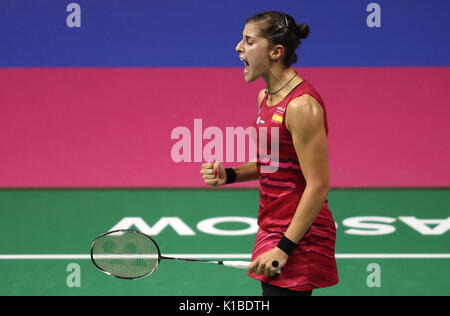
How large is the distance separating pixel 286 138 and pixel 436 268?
2.70 metres

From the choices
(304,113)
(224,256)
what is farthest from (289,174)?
(224,256)

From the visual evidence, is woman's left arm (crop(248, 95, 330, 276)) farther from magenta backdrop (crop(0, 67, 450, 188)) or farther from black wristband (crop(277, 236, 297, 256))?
magenta backdrop (crop(0, 67, 450, 188))

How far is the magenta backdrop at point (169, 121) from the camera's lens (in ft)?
21.1

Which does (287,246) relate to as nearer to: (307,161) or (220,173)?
(307,161)

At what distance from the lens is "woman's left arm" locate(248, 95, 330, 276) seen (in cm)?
190

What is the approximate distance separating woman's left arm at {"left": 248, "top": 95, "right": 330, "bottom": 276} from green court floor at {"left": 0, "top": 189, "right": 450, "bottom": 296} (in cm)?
188

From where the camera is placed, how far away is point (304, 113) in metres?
1.90

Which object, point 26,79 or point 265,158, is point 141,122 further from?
point 265,158

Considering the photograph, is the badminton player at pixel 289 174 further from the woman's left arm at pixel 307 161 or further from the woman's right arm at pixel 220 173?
the woman's right arm at pixel 220 173

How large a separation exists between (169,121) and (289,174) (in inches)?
179

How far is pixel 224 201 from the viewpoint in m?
5.92

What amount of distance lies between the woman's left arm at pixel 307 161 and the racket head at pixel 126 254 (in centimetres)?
60
